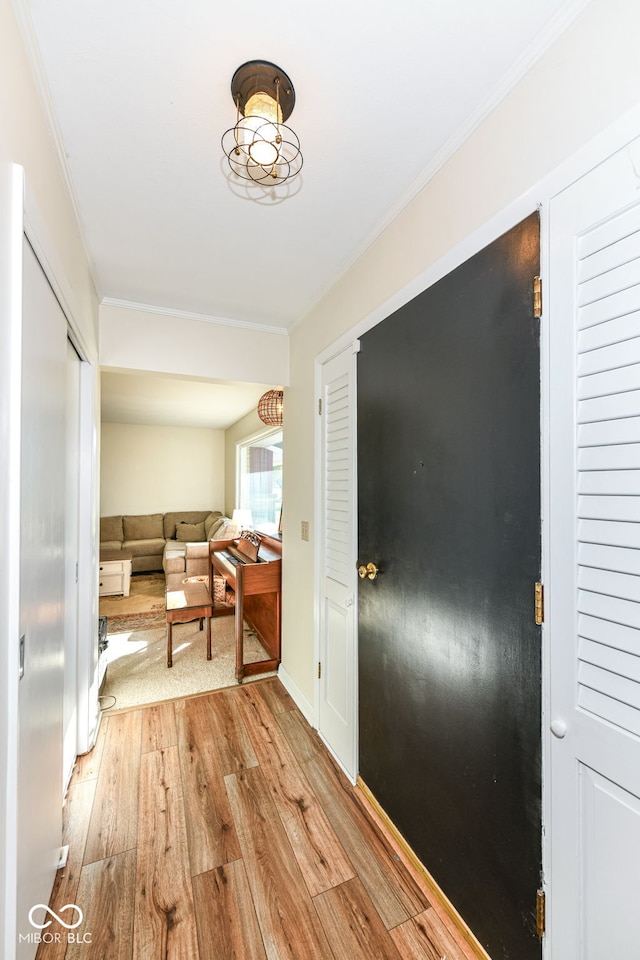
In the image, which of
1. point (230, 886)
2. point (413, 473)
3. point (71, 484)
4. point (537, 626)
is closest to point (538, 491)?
point (537, 626)

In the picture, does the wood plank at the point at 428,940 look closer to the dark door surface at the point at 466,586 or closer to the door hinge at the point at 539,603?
the dark door surface at the point at 466,586

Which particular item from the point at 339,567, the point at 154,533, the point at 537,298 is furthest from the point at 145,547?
the point at 537,298

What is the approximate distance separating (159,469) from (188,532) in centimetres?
139

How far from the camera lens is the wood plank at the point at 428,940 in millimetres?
1118

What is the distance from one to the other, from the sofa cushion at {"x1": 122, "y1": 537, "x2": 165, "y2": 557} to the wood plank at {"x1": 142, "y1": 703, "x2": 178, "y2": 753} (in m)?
4.13

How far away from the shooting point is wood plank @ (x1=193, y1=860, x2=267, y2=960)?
3.71ft

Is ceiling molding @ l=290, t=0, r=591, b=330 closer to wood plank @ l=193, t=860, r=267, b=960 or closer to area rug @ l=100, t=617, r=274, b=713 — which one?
wood plank @ l=193, t=860, r=267, b=960

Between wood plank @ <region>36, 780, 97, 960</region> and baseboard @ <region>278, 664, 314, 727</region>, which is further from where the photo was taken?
baseboard @ <region>278, 664, 314, 727</region>

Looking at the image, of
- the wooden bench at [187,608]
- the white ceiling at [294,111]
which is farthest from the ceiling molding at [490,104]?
the wooden bench at [187,608]

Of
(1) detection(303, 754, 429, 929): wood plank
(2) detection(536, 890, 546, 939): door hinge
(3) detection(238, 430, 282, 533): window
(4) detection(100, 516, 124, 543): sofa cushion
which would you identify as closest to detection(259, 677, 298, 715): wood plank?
Result: (1) detection(303, 754, 429, 929): wood plank

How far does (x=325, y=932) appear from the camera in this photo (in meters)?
1.18

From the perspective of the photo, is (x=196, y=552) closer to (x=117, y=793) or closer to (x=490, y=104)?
(x=117, y=793)

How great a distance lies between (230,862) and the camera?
4.59 feet

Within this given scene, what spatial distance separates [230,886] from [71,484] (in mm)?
1712
